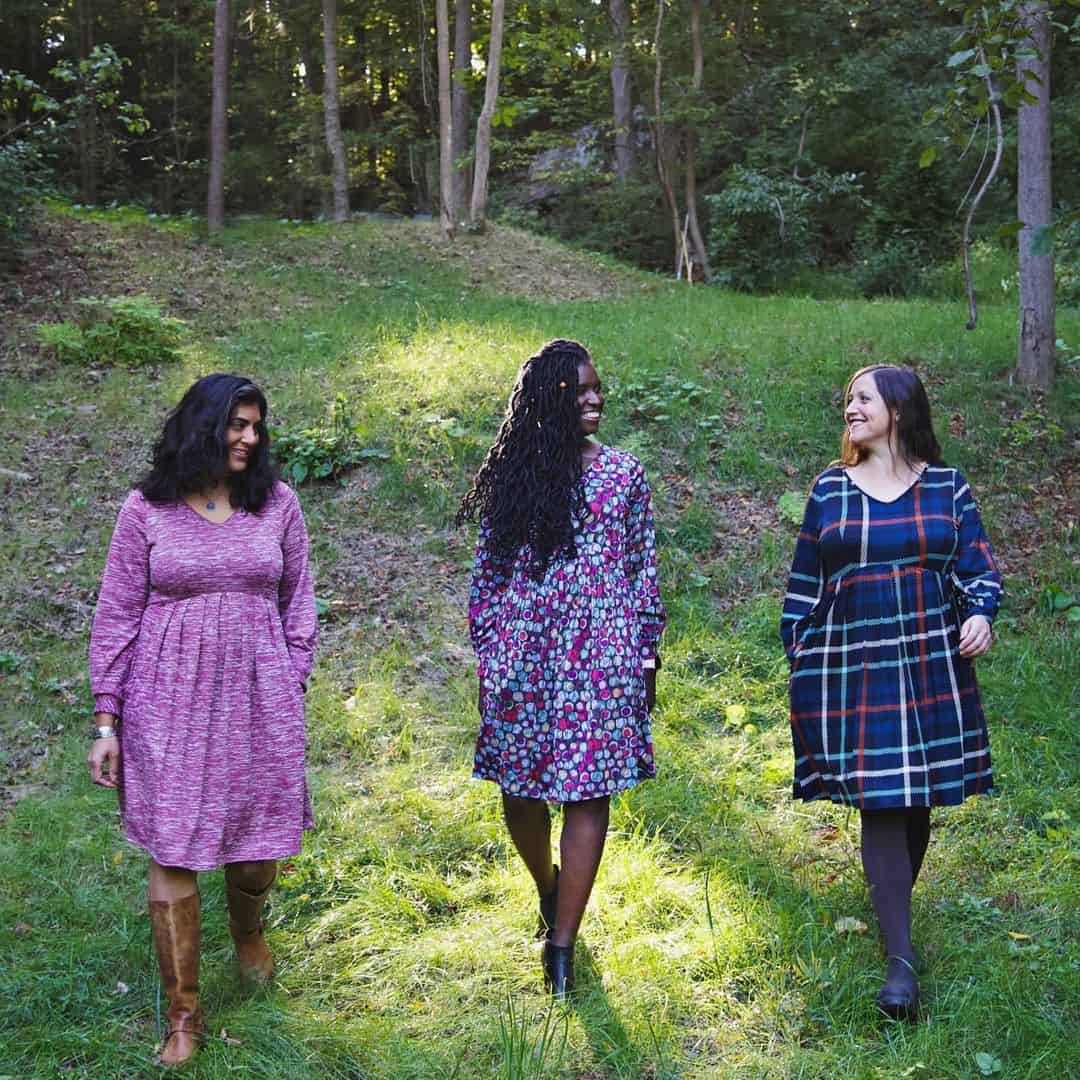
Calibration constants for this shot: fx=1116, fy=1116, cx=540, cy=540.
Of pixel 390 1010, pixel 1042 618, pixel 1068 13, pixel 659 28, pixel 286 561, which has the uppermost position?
pixel 659 28

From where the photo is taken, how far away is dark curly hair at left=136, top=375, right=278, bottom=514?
353 centimetres

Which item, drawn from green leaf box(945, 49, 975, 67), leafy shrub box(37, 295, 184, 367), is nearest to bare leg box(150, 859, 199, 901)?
green leaf box(945, 49, 975, 67)

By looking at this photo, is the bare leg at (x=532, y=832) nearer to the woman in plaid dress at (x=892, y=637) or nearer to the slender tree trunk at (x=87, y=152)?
the woman in plaid dress at (x=892, y=637)

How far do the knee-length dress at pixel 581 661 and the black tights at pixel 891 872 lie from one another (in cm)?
77

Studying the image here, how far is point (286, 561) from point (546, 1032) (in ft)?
5.62

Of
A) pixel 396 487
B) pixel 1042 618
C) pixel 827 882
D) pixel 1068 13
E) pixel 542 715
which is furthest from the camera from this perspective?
pixel 1068 13

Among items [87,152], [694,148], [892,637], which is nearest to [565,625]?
[892,637]

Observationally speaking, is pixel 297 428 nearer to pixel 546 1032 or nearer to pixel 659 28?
pixel 546 1032

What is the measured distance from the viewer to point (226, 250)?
17844 millimetres

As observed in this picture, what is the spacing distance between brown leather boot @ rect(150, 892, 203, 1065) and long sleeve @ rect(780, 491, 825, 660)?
2.14 m

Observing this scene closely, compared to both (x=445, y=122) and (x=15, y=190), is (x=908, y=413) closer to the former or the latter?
(x=15, y=190)

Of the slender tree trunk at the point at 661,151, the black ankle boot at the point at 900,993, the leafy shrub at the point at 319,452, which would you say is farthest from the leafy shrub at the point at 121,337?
the slender tree trunk at the point at 661,151

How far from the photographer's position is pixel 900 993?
3.44m

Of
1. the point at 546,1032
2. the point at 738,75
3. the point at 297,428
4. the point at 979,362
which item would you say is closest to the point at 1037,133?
the point at 979,362
